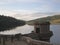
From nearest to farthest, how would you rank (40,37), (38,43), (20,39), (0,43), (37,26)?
(38,43)
(0,43)
(20,39)
(40,37)
(37,26)

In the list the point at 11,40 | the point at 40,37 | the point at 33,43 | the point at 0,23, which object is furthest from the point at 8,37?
the point at 0,23

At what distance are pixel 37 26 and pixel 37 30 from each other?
1139 millimetres

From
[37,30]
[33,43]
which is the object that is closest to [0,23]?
[37,30]

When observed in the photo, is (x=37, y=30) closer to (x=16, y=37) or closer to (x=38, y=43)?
(x=16, y=37)

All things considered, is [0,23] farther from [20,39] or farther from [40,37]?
[20,39]

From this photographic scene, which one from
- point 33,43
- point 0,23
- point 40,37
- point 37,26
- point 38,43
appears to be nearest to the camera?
point 38,43

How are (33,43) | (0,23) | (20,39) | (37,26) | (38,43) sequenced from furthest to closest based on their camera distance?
(0,23) → (37,26) → (20,39) → (33,43) → (38,43)

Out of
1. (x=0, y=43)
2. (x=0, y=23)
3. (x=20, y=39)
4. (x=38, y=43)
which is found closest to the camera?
(x=38, y=43)

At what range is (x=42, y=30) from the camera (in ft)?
117

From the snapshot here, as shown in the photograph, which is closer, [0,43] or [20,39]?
[0,43]

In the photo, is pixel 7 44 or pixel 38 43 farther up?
pixel 38 43

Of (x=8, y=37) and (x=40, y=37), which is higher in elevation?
(x=8, y=37)

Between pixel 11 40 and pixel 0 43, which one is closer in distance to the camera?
pixel 0 43

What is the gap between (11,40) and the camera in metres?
15.2
